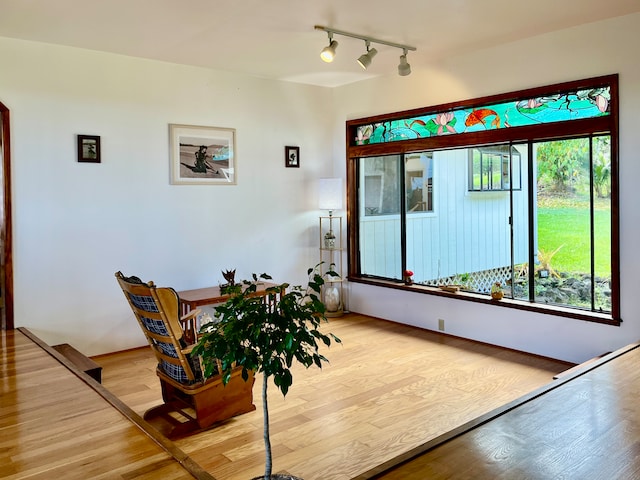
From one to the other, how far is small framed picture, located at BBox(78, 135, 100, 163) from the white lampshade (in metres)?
2.43

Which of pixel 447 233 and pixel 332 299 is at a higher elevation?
pixel 447 233

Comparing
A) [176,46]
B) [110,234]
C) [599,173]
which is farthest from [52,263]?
[599,173]

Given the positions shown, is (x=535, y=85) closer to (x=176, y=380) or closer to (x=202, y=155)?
(x=202, y=155)

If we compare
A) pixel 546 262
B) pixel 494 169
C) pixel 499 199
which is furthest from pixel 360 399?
pixel 494 169

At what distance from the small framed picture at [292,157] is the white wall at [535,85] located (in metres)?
0.92

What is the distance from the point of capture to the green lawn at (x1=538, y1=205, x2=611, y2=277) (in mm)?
4289

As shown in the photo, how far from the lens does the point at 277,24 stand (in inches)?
162

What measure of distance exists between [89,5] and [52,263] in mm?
2185

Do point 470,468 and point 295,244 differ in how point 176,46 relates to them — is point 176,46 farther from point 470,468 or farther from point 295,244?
point 470,468

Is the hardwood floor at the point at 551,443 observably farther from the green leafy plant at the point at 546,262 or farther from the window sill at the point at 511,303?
the green leafy plant at the point at 546,262

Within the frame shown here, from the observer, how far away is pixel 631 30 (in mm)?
3959

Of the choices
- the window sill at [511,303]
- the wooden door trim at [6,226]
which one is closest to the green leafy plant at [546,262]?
the window sill at [511,303]

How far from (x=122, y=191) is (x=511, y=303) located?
3672mm

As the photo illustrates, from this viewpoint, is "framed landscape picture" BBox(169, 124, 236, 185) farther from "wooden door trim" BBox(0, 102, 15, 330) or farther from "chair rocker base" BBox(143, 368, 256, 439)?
"chair rocker base" BBox(143, 368, 256, 439)
